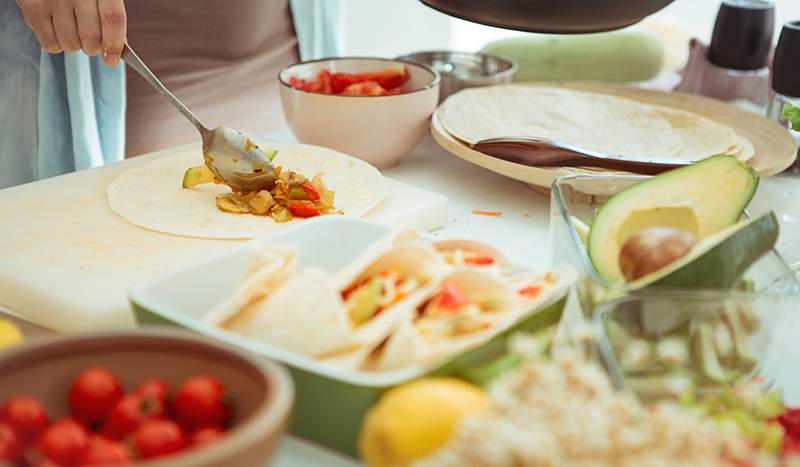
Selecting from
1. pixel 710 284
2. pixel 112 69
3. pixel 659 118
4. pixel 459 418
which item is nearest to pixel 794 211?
pixel 659 118

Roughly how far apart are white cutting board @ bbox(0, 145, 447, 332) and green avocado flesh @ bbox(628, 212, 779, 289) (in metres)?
0.31

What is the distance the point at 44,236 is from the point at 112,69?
32.1 inches

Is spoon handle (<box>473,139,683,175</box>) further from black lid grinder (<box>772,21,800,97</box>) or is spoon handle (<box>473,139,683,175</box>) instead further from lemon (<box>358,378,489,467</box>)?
lemon (<box>358,378,489,467</box>)

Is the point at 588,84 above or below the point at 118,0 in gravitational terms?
below

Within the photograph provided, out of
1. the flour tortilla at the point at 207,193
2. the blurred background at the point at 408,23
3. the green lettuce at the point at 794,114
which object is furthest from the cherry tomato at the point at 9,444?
the blurred background at the point at 408,23

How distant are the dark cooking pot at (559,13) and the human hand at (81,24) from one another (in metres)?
0.61

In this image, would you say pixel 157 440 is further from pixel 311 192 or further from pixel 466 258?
pixel 311 192

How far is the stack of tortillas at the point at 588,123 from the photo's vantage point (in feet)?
5.32

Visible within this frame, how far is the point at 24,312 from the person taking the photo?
3.79 feet

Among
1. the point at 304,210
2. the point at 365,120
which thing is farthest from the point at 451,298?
the point at 365,120

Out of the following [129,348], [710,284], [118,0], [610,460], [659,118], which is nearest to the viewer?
[610,460]

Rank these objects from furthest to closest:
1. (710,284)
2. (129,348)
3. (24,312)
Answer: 1. (24,312)
2. (710,284)
3. (129,348)

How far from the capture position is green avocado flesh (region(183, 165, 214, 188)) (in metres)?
1.50

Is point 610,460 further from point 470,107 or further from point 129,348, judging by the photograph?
point 470,107
